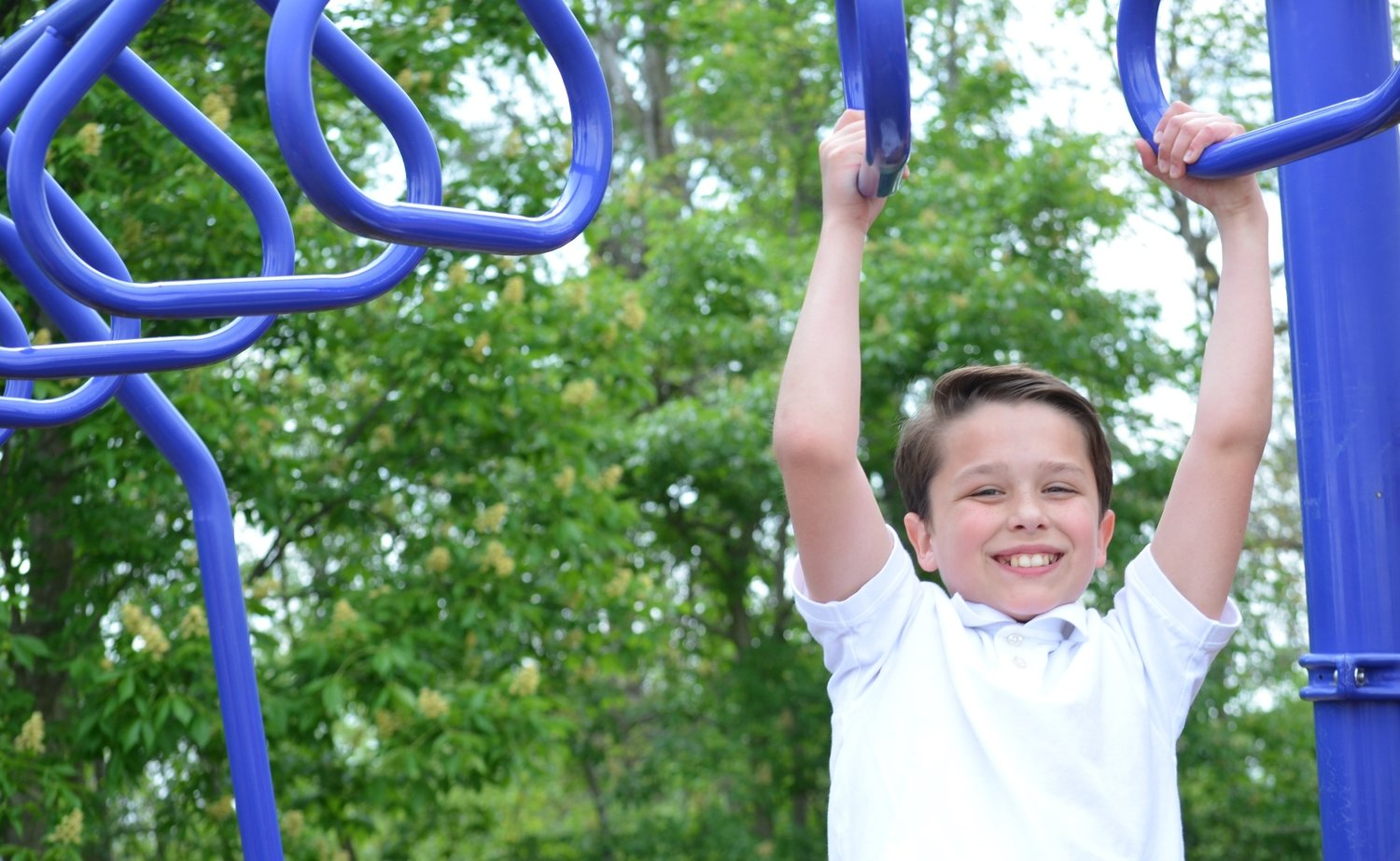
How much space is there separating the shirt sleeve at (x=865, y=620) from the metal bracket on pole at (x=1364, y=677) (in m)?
0.38

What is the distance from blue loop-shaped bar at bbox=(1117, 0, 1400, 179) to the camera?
1101 mm

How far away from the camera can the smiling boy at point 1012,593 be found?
1263mm

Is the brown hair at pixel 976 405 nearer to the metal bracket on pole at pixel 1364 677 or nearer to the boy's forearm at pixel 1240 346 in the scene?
the boy's forearm at pixel 1240 346

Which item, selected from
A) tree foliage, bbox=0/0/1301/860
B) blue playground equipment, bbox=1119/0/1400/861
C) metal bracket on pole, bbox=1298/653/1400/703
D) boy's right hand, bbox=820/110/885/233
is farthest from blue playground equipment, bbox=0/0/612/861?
tree foliage, bbox=0/0/1301/860

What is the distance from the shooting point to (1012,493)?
4.50ft

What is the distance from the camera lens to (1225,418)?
1.34 metres

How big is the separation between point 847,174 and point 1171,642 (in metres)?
0.48

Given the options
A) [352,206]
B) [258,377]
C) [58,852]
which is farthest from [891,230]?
[352,206]

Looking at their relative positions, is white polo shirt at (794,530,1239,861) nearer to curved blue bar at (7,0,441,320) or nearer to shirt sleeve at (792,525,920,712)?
shirt sleeve at (792,525,920,712)

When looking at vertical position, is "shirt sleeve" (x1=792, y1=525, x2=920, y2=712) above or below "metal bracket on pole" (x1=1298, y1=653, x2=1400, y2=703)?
above

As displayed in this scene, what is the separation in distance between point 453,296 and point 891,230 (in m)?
2.78

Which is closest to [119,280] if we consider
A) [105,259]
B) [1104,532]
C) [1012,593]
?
[105,259]

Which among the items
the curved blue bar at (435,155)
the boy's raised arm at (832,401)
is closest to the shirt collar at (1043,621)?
the boy's raised arm at (832,401)

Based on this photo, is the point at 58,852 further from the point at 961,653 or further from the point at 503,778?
the point at 961,653
